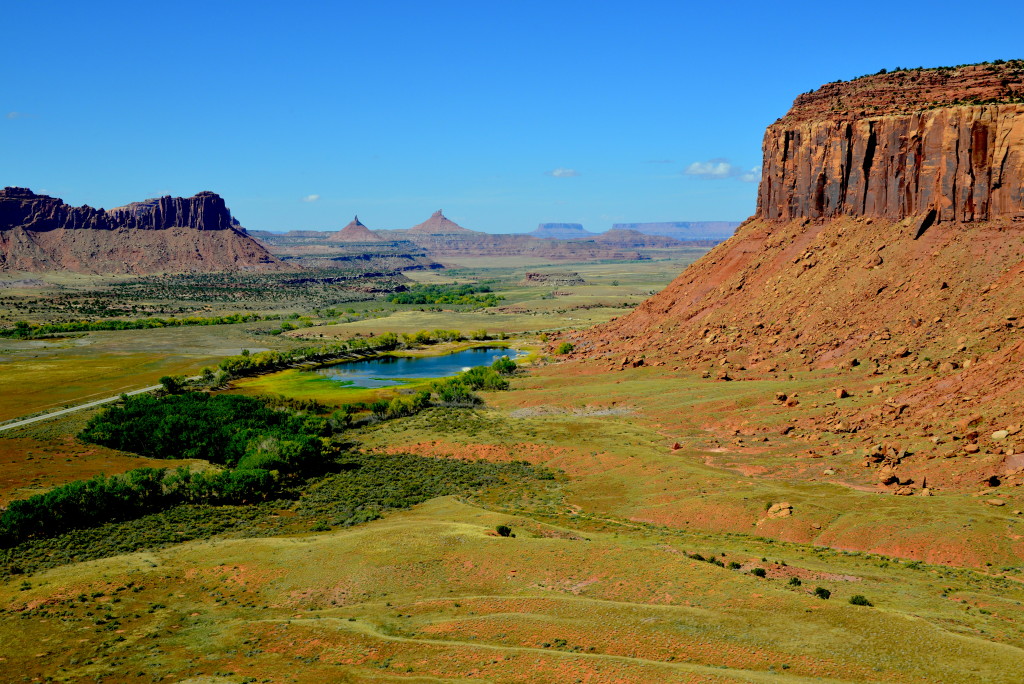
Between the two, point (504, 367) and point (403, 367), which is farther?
point (403, 367)

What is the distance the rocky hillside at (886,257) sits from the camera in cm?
6869

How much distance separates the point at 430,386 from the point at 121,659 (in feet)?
240

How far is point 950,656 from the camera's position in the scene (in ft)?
102

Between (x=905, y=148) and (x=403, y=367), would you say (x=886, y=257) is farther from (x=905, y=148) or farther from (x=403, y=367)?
(x=403, y=367)

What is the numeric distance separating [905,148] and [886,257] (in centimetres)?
1223

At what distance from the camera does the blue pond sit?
121 meters

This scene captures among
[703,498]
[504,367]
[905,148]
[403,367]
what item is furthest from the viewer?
[403,367]

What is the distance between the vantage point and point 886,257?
284 ft

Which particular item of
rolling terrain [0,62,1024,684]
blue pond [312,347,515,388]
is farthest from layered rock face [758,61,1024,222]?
blue pond [312,347,515,388]

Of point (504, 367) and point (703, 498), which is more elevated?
point (504, 367)

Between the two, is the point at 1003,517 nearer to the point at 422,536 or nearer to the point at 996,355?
the point at 996,355

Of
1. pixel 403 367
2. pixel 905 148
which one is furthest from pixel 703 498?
pixel 403 367

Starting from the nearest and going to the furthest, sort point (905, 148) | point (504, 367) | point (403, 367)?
1. point (905, 148)
2. point (504, 367)
3. point (403, 367)

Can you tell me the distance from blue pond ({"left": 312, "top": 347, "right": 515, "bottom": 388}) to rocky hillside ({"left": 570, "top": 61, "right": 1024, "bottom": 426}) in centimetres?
2922
